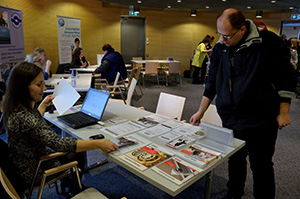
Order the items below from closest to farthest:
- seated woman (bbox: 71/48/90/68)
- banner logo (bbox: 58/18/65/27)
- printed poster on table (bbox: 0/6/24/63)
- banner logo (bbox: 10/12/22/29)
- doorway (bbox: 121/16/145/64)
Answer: printed poster on table (bbox: 0/6/24/63), banner logo (bbox: 10/12/22/29), seated woman (bbox: 71/48/90/68), banner logo (bbox: 58/18/65/27), doorway (bbox: 121/16/145/64)

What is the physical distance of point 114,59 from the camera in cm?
577

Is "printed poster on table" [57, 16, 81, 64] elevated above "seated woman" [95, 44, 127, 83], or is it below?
above

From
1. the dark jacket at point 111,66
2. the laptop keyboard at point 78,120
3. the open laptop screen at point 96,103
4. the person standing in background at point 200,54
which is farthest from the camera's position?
the person standing in background at point 200,54

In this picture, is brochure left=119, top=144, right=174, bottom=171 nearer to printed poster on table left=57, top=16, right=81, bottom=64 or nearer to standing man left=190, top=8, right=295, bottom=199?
standing man left=190, top=8, right=295, bottom=199

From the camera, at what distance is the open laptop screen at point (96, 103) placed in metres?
2.18

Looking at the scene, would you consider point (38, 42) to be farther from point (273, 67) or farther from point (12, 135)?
point (273, 67)

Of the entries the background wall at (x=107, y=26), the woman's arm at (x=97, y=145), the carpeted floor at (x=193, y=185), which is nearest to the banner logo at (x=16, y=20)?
the background wall at (x=107, y=26)

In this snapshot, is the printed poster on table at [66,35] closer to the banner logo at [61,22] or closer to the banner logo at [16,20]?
the banner logo at [61,22]

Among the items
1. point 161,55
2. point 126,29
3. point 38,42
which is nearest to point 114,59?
point 38,42

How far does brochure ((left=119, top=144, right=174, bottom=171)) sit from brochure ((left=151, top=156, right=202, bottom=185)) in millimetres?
46

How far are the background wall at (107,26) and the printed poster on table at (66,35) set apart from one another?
0.78 feet

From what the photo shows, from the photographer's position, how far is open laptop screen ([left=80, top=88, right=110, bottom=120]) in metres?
2.18

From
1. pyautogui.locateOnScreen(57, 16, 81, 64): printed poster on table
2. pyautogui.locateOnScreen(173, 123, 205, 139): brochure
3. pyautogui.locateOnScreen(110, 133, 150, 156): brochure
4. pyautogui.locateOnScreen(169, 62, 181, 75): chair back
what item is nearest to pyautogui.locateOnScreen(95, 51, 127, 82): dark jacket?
pyautogui.locateOnScreen(57, 16, 81, 64): printed poster on table

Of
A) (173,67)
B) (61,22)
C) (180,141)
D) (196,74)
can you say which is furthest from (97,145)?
(196,74)
